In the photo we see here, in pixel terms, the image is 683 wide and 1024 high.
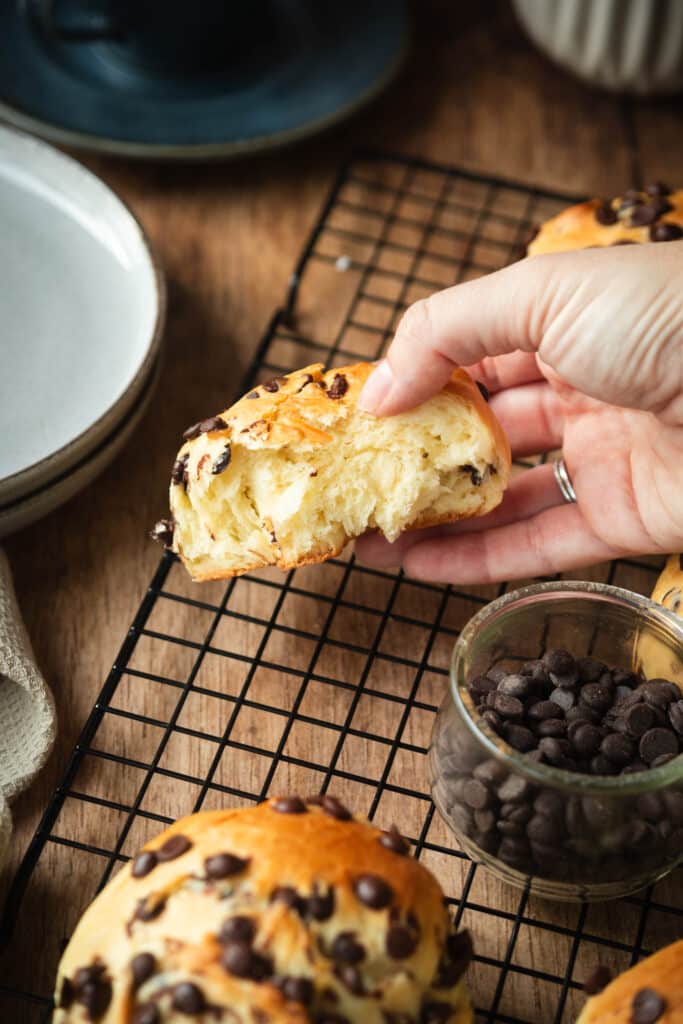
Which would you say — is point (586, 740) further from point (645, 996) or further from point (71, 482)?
point (71, 482)

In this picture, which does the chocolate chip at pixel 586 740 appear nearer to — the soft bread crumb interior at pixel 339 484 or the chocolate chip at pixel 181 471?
the soft bread crumb interior at pixel 339 484

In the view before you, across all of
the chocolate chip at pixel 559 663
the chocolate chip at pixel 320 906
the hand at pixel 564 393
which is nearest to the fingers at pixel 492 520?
the hand at pixel 564 393

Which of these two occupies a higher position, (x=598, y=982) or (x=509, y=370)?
(x=509, y=370)

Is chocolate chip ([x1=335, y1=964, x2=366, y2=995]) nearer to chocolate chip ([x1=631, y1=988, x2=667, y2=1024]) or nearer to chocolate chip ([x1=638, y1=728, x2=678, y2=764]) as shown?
chocolate chip ([x1=631, y1=988, x2=667, y2=1024])

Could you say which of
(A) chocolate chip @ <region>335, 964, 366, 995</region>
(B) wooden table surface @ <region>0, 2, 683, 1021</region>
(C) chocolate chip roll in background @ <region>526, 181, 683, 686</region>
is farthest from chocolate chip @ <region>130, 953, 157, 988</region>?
(C) chocolate chip roll in background @ <region>526, 181, 683, 686</region>

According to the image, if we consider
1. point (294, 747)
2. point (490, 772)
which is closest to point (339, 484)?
point (294, 747)

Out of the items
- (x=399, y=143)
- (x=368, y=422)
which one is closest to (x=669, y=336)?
(x=368, y=422)

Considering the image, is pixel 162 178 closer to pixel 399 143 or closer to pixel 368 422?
pixel 399 143
